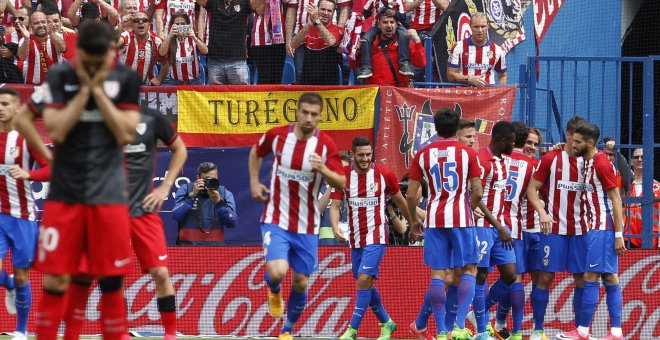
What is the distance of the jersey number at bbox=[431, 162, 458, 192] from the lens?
10.8 meters

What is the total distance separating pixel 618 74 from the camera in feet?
46.5

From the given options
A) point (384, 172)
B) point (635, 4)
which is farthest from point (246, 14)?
point (635, 4)

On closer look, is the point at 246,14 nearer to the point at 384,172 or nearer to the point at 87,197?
the point at 384,172

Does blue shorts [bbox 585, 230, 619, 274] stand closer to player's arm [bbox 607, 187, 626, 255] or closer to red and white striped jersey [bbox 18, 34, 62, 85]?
player's arm [bbox 607, 187, 626, 255]

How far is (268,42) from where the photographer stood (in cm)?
1546

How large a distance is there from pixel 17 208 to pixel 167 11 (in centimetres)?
618

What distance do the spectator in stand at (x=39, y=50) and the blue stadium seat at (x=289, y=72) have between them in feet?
9.78

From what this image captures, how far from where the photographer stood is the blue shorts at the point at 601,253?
38.4ft

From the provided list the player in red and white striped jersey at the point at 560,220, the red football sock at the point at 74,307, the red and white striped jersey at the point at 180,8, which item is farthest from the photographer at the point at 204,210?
the red football sock at the point at 74,307

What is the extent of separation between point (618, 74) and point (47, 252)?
9169mm

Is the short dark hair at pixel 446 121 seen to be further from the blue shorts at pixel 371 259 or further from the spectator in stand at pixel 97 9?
the spectator in stand at pixel 97 9

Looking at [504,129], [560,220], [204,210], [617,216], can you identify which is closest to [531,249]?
[560,220]

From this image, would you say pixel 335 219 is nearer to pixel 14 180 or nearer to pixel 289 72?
pixel 14 180

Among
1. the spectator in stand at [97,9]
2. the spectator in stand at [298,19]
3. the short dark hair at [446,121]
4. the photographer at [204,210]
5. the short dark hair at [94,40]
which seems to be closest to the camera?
the short dark hair at [94,40]
